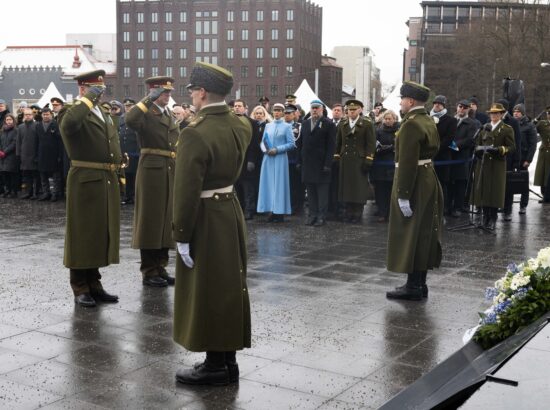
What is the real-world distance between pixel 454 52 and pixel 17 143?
178 ft

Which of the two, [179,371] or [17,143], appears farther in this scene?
[17,143]

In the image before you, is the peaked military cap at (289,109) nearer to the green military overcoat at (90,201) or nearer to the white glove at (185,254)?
the green military overcoat at (90,201)

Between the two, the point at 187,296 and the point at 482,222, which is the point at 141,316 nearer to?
the point at 187,296

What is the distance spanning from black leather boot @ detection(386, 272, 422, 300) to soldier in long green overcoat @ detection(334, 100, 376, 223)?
580 cm

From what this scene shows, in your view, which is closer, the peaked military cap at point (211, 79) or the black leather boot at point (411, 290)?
the peaked military cap at point (211, 79)

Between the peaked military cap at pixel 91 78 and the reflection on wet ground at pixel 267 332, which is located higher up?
the peaked military cap at pixel 91 78

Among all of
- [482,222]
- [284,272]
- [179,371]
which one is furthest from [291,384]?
[482,222]

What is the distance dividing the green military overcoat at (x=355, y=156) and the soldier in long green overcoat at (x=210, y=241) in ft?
27.3

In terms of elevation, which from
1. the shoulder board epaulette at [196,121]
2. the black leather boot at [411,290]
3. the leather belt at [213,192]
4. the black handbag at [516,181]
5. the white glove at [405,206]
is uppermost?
the shoulder board epaulette at [196,121]

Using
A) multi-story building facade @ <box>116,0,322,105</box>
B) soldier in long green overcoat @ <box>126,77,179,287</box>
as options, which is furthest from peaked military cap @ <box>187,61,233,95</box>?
multi-story building facade @ <box>116,0,322,105</box>

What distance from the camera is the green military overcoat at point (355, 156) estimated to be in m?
13.1

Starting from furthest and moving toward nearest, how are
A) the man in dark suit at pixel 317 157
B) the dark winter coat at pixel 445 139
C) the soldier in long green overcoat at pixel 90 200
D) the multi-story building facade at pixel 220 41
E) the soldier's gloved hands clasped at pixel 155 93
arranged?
the multi-story building facade at pixel 220 41
the man in dark suit at pixel 317 157
the dark winter coat at pixel 445 139
the soldier's gloved hands clasped at pixel 155 93
the soldier in long green overcoat at pixel 90 200

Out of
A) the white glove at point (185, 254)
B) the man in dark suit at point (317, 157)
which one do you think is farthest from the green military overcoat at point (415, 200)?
the man in dark suit at point (317, 157)

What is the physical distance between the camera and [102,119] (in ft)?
23.3
